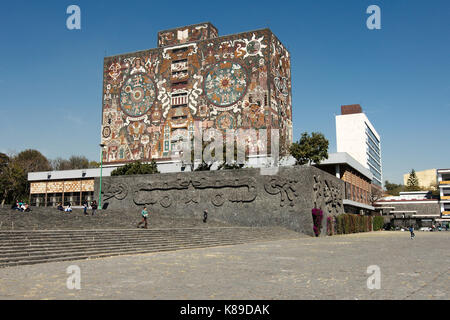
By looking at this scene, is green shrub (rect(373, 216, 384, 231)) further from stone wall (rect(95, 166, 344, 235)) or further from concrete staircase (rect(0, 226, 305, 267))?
concrete staircase (rect(0, 226, 305, 267))

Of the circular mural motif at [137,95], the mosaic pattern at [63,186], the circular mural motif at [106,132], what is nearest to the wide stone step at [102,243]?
the mosaic pattern at [63,186]

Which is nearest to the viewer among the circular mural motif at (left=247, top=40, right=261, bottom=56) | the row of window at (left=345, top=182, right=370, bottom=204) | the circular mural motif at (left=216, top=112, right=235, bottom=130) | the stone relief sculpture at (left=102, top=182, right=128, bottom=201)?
the stone relief sculpture at (left=102, top=182, right=128, bottom=201)

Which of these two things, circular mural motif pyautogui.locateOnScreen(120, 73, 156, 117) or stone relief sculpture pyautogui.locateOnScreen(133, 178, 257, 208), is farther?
circular mural motif pyautogui.locateOnScreen(120, 73, 156, 117)

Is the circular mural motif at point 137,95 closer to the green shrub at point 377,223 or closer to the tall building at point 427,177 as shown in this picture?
the green shrub at point 377,223

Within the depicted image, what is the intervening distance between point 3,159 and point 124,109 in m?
17.9

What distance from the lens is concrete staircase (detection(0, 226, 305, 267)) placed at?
1132cm

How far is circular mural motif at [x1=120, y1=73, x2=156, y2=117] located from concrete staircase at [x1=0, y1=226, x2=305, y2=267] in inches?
1198

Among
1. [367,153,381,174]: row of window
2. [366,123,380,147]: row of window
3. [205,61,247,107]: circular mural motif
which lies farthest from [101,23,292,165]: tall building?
[366,123,380,147]: row of window

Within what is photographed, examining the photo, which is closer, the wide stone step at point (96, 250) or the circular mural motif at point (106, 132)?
the wide stone step at point (96, 250)

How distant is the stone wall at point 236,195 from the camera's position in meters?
29.9

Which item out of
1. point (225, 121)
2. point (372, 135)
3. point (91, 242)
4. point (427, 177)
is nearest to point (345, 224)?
point (225, 121)

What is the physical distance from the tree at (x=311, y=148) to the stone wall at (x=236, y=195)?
15.9ft
